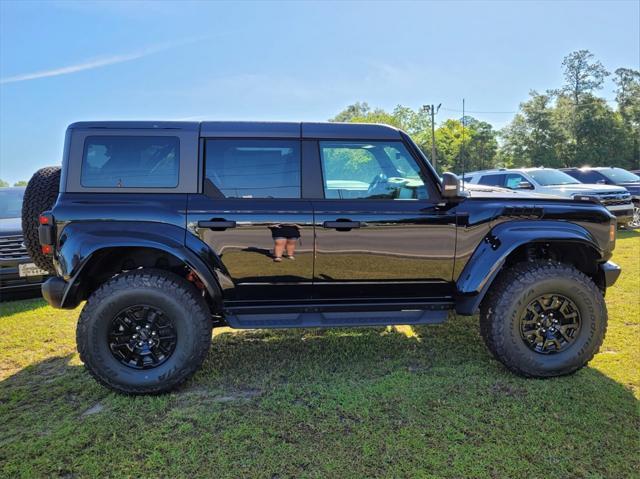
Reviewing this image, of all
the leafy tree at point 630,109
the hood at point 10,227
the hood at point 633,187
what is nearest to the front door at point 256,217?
the hood at point 10,227

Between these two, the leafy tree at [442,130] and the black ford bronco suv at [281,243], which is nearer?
the black ford bronco suv at [281,243]

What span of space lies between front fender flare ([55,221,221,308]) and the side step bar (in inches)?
21.2

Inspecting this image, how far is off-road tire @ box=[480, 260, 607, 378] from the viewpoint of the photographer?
3.24 meters

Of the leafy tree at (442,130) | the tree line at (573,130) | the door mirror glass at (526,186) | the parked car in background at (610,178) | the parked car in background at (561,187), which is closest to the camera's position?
the door mirror glass at (526,186)

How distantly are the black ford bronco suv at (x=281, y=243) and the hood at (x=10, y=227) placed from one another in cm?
248

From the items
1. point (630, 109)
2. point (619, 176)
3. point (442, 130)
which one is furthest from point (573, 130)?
point (619, 176)

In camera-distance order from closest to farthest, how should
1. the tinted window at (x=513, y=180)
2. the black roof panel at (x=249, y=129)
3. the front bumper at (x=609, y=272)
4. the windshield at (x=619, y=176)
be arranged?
the black roof panel at (x=249, y=129) < the front bumper at (x=609, y=272) < the tinted window at (x=513, y=180) < the windshield at (x=619, y=176)

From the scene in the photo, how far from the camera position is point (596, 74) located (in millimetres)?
50594

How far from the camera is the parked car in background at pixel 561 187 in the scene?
1006cm

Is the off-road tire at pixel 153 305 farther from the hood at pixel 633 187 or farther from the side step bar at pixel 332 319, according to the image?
the hood at pixel 633 187

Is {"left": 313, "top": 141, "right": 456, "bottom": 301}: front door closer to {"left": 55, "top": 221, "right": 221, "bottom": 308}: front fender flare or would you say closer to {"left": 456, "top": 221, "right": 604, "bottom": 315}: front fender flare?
{"left": 456, "top": 221, "right": 604, "bottom": 315}: front fender flare

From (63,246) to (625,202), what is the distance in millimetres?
11731

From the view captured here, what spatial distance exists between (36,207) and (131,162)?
875mm

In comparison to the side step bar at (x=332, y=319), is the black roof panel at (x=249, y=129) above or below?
above
